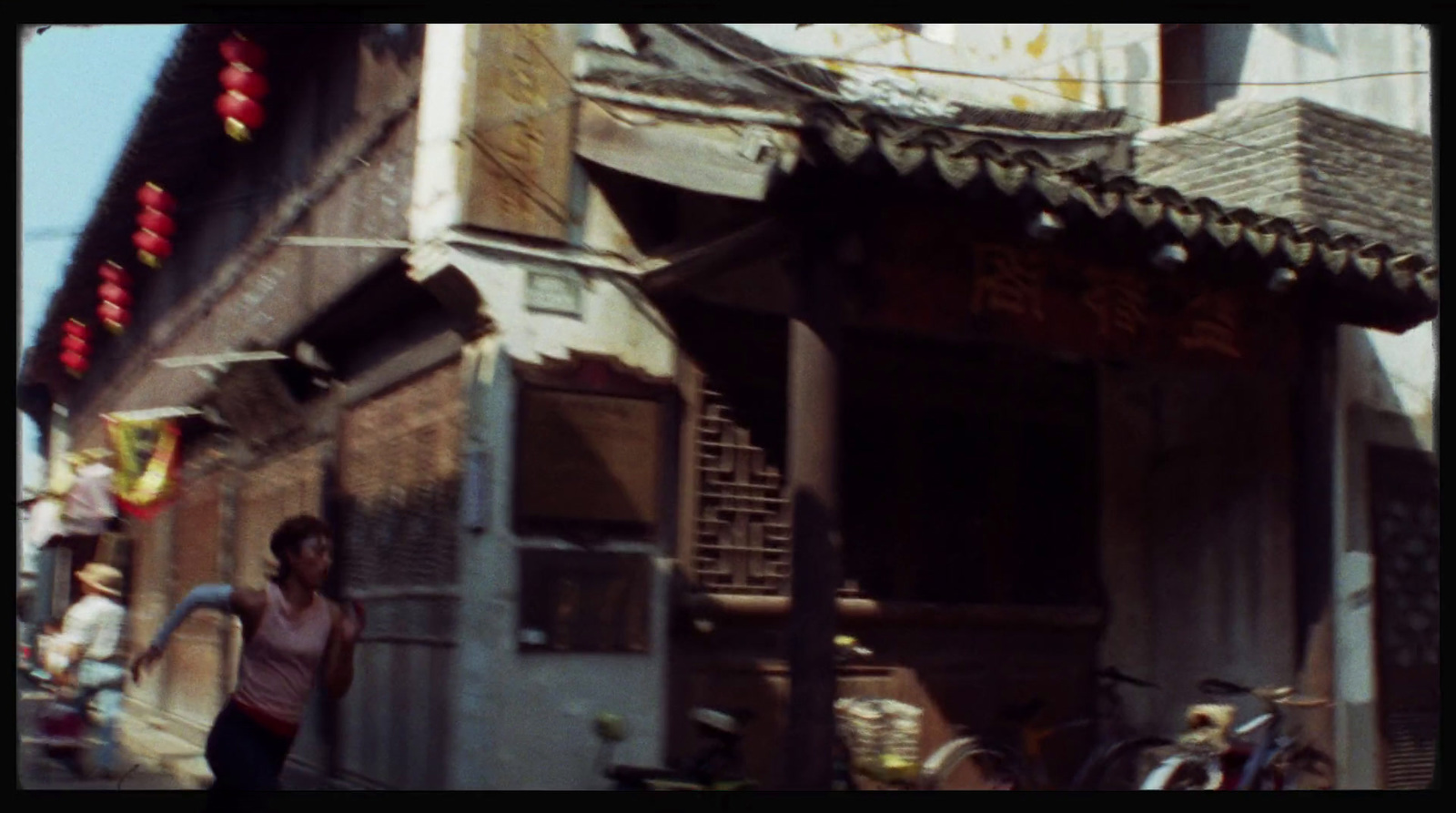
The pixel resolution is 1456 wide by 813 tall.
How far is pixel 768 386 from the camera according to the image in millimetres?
9352

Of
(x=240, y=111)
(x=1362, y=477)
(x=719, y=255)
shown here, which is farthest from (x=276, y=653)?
(x=1362, y=477)

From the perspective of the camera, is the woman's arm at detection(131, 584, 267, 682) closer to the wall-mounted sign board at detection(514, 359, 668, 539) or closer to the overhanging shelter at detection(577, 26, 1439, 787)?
the wall-mounted sign board at detection(514, 359, 668, 539)

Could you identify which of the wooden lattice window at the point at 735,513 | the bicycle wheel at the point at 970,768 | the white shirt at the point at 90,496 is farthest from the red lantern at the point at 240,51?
the bicycle wheel at the point at 970,768

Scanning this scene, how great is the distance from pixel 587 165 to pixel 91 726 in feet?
18.9

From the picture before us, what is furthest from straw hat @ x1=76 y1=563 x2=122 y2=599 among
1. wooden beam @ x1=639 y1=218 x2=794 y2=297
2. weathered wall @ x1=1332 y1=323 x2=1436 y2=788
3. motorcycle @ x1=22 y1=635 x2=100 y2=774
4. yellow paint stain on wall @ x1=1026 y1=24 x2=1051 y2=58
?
weathered wall @ x1=1332 y1=323 x2=1436 y2=788

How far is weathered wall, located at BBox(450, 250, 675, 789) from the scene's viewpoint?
8219 millimetres

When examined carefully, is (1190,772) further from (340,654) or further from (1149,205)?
(340,654)

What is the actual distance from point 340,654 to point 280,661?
27 cm

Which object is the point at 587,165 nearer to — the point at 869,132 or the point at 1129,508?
the point at 869,132

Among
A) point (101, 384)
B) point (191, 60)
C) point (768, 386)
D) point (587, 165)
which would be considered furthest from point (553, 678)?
point (101, 384)

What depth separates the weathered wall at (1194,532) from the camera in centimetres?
1021

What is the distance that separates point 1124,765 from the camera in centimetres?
1017

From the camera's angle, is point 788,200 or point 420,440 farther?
point 420,440

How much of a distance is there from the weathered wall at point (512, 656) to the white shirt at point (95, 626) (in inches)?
157
